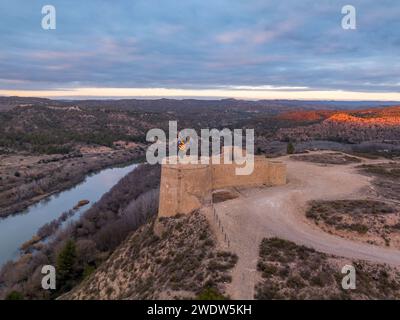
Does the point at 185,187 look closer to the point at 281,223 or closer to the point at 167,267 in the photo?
the point at 167,267

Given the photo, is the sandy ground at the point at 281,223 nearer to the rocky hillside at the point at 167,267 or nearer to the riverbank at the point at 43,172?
the rocky hillside at the point at 167,267

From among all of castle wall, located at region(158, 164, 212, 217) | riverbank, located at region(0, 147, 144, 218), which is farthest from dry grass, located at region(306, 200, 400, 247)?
riverbank, located at region(0, 147, 144, 218)

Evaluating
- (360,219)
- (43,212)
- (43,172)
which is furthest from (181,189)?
(43,172)

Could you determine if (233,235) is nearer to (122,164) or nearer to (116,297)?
(116,297)

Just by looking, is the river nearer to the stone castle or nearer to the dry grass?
the stone castle

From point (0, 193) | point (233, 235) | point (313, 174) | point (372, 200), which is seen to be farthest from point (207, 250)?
point (0, 193)
